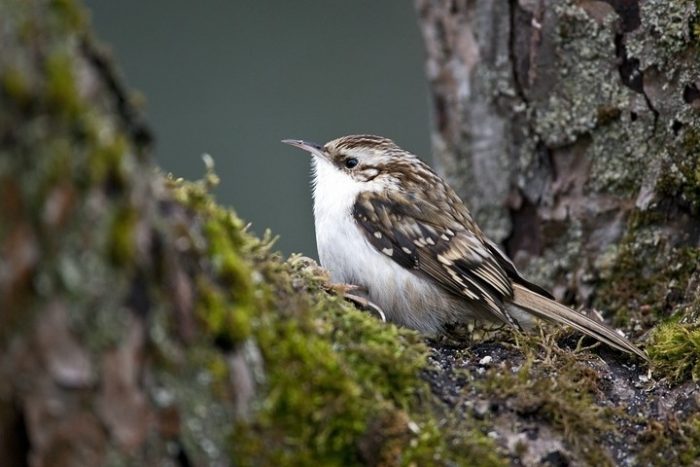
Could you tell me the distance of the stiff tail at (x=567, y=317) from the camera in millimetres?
2859

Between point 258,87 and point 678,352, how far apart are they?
12.3 ft

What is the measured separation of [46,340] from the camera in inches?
57.9

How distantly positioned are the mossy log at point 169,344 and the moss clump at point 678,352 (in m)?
0.36

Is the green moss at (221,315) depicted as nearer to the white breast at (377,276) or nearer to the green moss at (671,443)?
the green moss at (671,443)

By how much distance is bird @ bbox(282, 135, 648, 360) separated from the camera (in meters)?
3.28

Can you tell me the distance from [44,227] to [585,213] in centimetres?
272

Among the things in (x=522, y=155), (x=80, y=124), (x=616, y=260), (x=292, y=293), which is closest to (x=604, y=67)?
(x=522, y=155)

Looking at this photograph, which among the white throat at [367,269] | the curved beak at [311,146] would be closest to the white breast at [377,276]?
the white throat at [367,269]

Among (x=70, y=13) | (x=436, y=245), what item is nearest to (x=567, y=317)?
(x=436, y=245)

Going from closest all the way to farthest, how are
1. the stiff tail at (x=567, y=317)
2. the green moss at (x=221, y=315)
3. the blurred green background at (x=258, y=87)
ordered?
the green moss at (x=221, y=315) → the stiff tail at (x=567, y=317) → the blurred green background at (x=258, y=87)

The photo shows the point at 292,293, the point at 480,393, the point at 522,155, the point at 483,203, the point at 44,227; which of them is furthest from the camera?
the point at 483,203

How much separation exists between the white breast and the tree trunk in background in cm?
76

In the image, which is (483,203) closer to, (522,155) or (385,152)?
(522,155)

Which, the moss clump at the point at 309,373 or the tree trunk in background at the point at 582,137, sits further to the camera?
the tree trunk in background at the point at 582,137
